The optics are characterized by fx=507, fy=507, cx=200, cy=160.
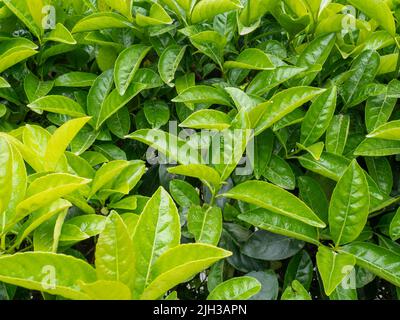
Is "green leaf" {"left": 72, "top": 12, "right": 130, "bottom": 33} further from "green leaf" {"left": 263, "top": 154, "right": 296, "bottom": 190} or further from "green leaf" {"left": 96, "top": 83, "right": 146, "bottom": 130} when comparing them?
"green leaf" {"left": 263, "top": 154, "right": 296, "bottom": 190}

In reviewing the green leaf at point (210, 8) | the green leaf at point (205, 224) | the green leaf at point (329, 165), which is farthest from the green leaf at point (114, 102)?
the green leaf at point (329, 165)

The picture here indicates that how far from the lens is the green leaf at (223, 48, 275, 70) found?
120 centimetres

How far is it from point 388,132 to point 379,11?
34 centimetres

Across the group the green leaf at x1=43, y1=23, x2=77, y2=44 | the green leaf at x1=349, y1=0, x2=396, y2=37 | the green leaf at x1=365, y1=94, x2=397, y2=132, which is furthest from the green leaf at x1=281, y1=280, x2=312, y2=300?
the green leaf at x1=43, y1=23, x2=77, y2=44

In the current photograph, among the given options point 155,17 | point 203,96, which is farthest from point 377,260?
point 155,17

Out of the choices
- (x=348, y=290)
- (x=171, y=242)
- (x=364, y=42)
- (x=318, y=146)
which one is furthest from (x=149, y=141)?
(x=364, y=42)

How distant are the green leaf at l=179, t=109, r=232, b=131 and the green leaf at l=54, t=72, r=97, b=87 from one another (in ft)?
1.19

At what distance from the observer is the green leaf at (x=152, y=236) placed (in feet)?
2.81

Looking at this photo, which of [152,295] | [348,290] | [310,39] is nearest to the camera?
[152,295]

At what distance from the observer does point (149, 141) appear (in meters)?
1.05

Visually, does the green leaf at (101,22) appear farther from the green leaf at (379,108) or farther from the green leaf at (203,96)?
the green leaf at (379,108)

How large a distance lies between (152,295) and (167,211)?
0.16 metres

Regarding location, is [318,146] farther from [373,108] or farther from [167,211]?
[167,211]

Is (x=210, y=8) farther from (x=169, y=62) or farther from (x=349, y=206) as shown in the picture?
(x=349, y=206)
